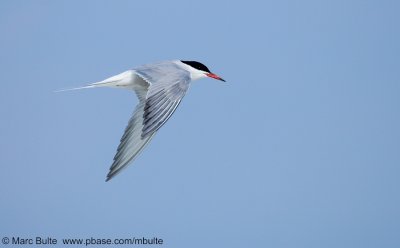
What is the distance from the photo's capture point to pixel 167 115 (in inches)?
229

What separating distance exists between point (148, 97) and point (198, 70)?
6.26ft

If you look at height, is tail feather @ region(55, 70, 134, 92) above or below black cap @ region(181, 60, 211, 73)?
below

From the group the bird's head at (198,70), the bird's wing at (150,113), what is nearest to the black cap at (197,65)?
the bird's head at (198,70)

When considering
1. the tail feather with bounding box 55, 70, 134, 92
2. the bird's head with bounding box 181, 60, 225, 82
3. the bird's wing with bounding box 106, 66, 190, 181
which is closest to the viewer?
the bird's wing with bounding box 106, 66, 190, 181

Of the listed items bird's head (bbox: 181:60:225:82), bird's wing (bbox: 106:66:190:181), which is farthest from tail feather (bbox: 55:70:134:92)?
bird's head (bbox: 181:60:225:82)

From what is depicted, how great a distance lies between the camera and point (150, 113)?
19.1ft

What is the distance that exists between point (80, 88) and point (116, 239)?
1543 mm

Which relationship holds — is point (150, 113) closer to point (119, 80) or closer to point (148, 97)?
point (148, 97)

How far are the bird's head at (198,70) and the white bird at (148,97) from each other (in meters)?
0.13

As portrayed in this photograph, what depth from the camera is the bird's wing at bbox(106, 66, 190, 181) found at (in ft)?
18.9

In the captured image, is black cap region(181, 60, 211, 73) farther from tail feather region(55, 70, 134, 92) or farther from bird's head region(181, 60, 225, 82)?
tail feather region(55, 70, 134, 92)

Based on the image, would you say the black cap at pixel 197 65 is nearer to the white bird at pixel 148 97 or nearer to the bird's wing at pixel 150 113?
the white bird at pixel 148 97

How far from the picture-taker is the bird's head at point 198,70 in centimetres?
778

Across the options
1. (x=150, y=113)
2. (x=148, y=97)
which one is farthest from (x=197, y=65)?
(x=150, y=113)
